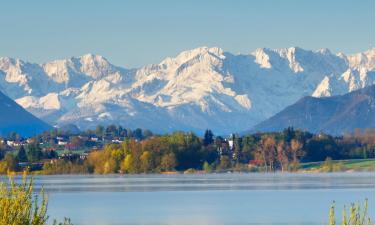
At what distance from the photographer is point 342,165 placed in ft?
612

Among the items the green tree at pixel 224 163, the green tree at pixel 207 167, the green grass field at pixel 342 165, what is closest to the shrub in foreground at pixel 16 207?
the green tree at pixel 207 167

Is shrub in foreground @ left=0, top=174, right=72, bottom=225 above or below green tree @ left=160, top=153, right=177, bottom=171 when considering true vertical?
below

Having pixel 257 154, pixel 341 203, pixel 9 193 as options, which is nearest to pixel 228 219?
pixel 341 203

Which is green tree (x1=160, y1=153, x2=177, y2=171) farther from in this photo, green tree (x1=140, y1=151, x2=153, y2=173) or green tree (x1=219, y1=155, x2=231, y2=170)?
green tree (x1=219, y1=155, x2=231, y2=170)

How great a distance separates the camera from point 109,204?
281 ft

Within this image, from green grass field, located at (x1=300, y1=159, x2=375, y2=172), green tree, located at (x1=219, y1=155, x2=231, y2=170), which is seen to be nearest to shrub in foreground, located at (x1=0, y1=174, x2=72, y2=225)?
green grass field, located at (x1=300, y1=159, x2=375, y2=172)

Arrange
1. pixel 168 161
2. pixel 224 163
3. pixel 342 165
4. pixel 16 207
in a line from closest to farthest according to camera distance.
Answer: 1. pixel 16 207
2. pixel 168 161
3. pixel 342 165
4. pixel 224 163

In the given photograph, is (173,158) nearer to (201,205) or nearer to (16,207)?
(201,205)

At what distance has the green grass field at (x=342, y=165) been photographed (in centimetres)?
18441

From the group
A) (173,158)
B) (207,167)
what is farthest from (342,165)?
(173,158)

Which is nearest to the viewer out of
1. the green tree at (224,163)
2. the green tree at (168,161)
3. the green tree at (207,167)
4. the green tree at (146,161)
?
the green tree at (168,161)

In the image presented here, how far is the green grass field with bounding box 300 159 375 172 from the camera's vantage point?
605 feet

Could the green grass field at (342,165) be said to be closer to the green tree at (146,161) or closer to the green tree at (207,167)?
the green tree at (207,167)

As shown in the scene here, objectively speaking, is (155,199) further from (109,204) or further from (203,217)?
(203,217)
